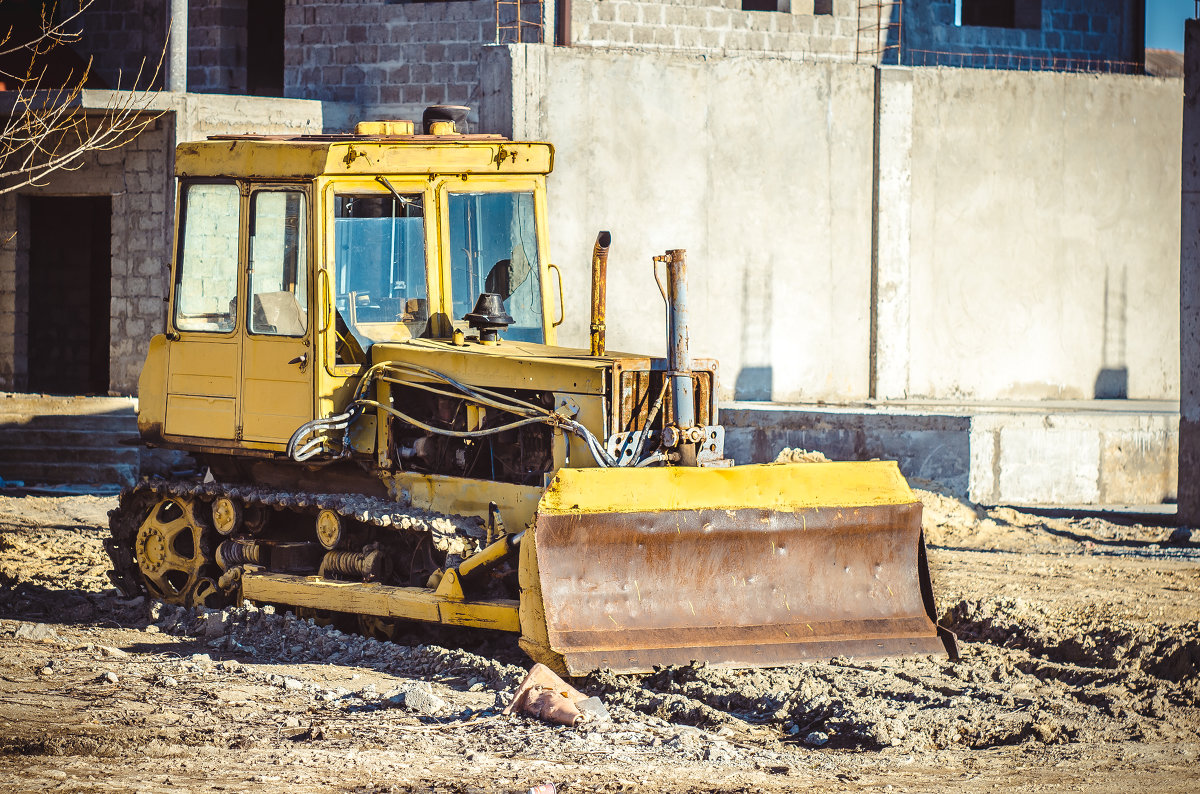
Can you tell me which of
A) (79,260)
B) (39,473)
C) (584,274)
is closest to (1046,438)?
(584,274)

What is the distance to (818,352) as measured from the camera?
53.5 feet

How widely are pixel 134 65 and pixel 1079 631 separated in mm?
14017

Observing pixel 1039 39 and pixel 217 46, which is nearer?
pixel 217 46

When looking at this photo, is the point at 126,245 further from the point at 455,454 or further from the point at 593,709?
the point at 593,709

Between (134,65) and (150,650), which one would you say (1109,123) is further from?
(150,650)

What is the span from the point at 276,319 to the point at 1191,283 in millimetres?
8048

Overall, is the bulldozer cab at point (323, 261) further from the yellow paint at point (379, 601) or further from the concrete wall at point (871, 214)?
the concrete wall at point (871, 214)

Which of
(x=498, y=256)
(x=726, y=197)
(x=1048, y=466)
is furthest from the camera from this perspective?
(x=726, y=197)

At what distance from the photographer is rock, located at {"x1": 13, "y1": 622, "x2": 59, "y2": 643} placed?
305 inches

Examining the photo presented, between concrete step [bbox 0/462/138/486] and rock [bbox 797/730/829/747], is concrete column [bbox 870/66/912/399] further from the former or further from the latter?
rock [bbox 797/730/829/747]

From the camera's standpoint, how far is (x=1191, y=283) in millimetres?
12258

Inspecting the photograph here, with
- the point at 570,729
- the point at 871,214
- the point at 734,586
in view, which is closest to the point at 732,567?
the point at 734,586

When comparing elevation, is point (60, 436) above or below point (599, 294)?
below

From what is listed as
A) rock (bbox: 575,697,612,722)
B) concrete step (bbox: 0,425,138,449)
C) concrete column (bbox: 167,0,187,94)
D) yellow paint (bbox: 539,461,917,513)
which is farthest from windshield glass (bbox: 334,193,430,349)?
concrete column (bbox: 167,0,187,94)
